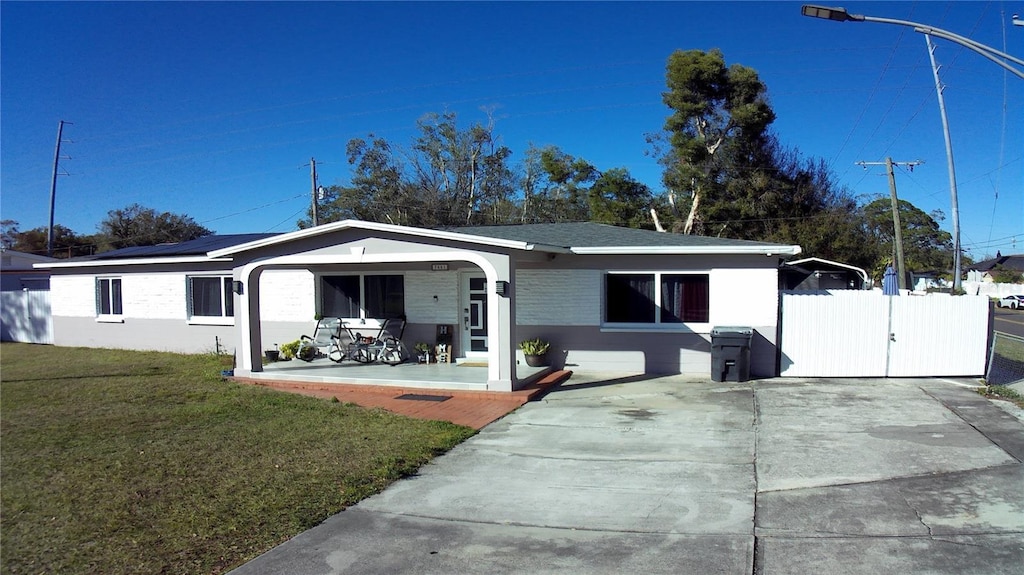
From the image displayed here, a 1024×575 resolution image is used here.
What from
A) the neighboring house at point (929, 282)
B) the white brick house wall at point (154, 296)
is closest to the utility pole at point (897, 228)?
the neighboring house at point (929, 282)

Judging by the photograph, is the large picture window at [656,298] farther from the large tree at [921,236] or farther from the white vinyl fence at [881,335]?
the large tree at [921,236]

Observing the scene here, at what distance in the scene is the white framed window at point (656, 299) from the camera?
41.2ft

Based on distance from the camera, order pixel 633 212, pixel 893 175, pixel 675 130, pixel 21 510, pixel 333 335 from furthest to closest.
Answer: pixel 633 212
pixel 675 130
pixel 893 175
pixel 333 335
pixel 21 510

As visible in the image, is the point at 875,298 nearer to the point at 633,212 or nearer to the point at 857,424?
the point at 857,424

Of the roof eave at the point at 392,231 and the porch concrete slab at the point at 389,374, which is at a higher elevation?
the roof eave at the point at 392,231

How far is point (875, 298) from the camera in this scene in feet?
38.7

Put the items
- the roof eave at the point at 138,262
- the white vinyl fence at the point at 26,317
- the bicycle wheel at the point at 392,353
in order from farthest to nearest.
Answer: the white vinyl fence at the point at 26,317 → the roof eave at the point at 138,262 → the bicycle wheel at the point at 392,353

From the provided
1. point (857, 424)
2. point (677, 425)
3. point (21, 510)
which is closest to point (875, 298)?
point (857, 424)

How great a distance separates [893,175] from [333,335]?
2510cm

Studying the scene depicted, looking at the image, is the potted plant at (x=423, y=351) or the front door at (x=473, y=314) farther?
the front door at (x=473, y=314)

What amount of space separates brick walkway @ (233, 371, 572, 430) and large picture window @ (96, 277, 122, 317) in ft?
26.8

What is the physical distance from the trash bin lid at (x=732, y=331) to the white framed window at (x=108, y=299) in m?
15.8

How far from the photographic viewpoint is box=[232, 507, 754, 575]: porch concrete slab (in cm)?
423

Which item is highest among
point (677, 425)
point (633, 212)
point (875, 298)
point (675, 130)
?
point (675, 130)
